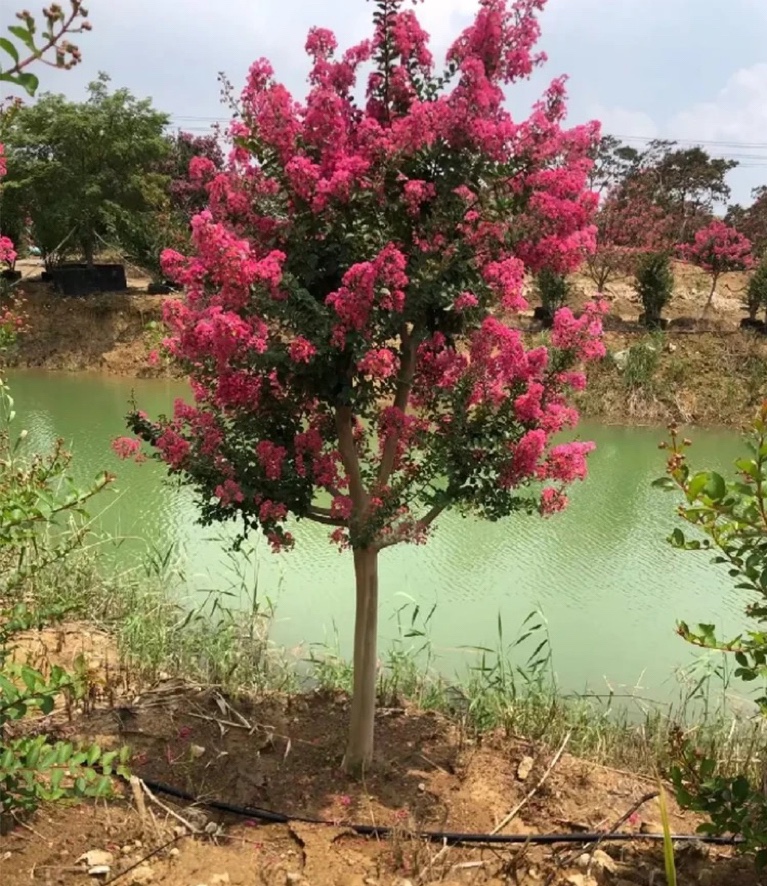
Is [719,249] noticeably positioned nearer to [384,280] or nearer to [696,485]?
[384,280]

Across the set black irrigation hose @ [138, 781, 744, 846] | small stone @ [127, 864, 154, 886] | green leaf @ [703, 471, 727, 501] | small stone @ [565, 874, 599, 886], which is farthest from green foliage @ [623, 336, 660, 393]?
small stone @ [127, 864, 154, 886]

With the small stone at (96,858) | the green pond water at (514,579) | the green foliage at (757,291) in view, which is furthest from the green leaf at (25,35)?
the green foliage at (757,291)

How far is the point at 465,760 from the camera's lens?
8.75 ft

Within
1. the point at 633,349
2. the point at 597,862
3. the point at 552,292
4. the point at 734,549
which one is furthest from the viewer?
the point at 552,292

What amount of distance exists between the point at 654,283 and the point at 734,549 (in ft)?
43.2

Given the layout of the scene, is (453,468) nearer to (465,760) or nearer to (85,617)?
(465,760)

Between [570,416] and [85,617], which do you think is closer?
[570,416]

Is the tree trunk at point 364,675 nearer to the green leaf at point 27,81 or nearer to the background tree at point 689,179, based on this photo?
the green leaf at point 27,81

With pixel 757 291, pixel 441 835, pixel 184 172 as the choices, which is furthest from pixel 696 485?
pixel 184 172

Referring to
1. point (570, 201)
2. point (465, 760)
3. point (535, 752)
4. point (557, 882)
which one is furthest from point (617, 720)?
point (570, 201)

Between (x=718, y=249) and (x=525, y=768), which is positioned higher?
(x=718, y=249)

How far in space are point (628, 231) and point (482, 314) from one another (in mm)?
13713

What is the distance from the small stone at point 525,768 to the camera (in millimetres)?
2559

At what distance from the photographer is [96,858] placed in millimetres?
1938
